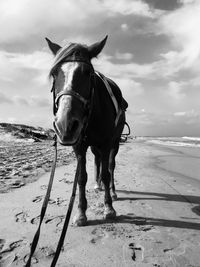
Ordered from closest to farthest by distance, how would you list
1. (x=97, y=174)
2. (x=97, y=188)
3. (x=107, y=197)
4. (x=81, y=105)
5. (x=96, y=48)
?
(x=81, y=105) < (x=96, y=48) < (x=107, y=197) < (x=97, y=188) < (x=97, y=174)

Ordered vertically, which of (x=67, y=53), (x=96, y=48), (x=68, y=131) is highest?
(x=96, y=48)

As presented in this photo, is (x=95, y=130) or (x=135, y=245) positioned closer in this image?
(x=135, y=245)

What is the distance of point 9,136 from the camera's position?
80.2ft

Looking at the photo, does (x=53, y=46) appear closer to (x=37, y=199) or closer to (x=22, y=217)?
(x=22, y=217)

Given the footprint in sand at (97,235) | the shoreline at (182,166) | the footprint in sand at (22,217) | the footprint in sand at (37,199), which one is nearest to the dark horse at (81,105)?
the footprint in sand at (97,235)

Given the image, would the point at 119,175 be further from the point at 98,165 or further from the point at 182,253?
the point at 182,253

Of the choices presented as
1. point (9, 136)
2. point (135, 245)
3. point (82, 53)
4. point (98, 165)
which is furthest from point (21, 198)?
point (9, 136)

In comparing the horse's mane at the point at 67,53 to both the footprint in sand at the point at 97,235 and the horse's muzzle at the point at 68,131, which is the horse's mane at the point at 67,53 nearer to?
the horse's muzzle at the point at 68,131

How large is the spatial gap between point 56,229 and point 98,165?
284cm

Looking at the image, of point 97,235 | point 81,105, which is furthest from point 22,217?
point 81,105

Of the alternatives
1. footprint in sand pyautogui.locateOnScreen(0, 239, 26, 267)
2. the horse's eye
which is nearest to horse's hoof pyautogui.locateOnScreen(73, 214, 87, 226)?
footprint in sand pyautogui.locateOnScreen(0, 239, 26, 267)

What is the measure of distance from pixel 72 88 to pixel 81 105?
0.74 ft

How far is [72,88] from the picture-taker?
3.06 meters

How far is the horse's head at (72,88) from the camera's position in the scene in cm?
282
